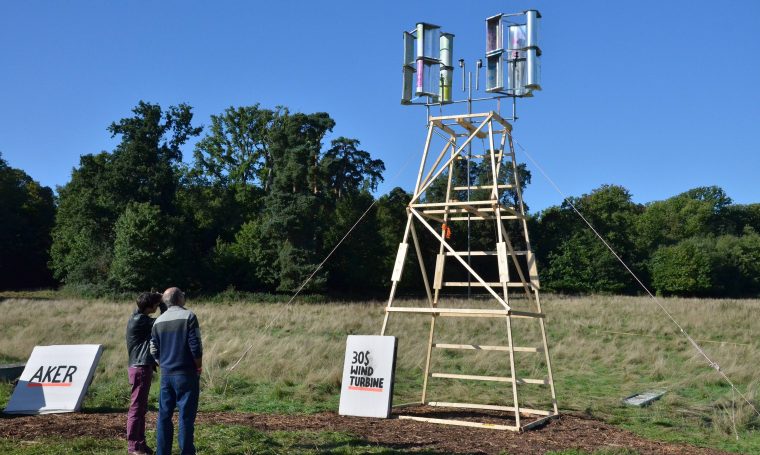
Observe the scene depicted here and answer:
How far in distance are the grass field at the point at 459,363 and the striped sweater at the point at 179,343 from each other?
1.16 meters

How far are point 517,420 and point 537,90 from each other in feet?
14.8

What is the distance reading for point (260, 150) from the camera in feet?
199

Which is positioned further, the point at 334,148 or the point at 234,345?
the point at 334,148

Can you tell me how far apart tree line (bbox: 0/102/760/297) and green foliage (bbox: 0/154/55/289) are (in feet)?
0.37

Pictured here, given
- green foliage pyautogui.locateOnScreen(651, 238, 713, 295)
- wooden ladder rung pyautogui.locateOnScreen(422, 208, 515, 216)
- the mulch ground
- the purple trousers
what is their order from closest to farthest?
the purple trousers
the mulch ground
wooden ladder rung pyautogui.locateOnScreen(422, 208, 515, 216)
green foliage pyautogui.locateOnScreen(651, 238, 713, 295)

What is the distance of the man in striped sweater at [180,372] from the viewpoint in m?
6.20

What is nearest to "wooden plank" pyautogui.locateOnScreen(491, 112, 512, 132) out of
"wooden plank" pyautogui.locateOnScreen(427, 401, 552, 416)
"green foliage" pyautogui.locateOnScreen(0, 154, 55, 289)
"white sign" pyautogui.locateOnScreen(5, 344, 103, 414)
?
"wooden plank" pyautogui.locateOnScreen(427, 401, 552, 416)

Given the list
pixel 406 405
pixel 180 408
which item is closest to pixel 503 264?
pixel 406 405

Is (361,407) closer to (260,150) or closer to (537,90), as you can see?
(537,90)

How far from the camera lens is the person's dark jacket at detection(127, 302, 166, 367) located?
23.5 feet

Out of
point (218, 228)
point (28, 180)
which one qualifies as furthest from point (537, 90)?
point (28, 180)

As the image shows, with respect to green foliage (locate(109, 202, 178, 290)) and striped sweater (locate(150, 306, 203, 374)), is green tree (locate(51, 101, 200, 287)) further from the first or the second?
striped sweater (locate(150, 306, 203, 374))

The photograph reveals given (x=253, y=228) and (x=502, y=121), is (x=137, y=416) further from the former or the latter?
(x=253, y=228)

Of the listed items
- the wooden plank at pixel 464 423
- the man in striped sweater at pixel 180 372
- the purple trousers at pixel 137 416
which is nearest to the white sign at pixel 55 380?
the purple trousers at pixel 137 416
